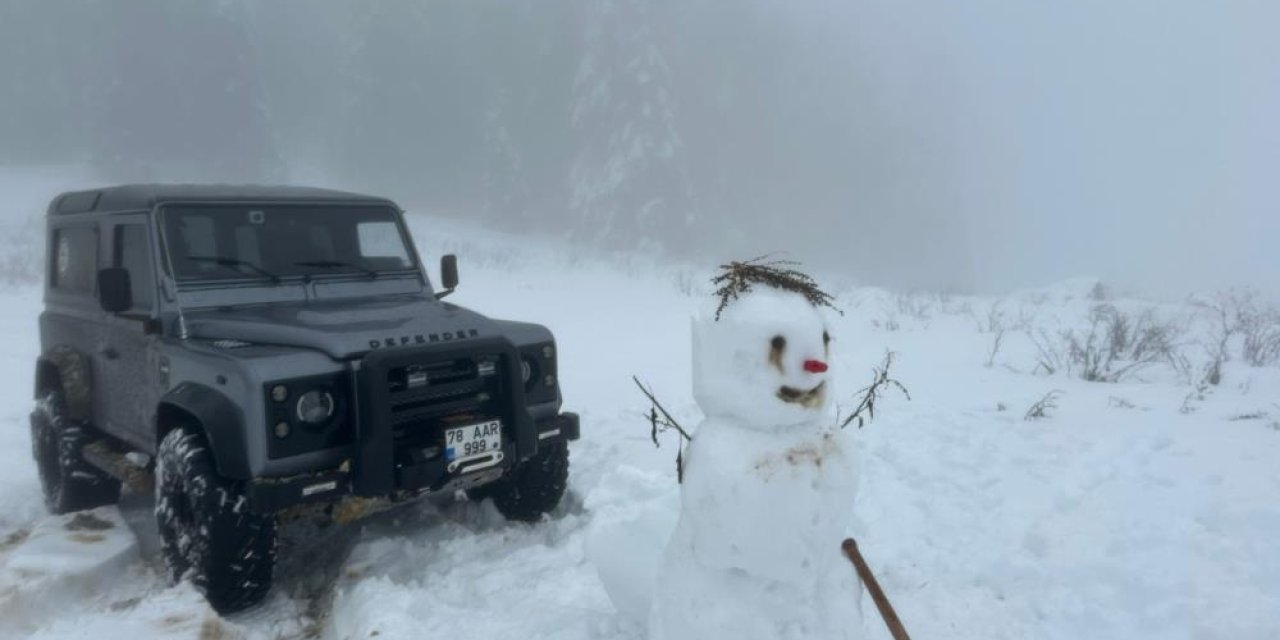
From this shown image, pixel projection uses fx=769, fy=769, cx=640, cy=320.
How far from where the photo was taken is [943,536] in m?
3.94

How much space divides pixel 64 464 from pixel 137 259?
1.58 metres

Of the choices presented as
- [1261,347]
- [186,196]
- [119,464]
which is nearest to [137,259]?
[186,196]

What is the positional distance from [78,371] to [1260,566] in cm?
678

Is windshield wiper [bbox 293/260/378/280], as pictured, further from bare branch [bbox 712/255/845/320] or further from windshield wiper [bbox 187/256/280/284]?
bare branch [bbox 712/255/845/320]

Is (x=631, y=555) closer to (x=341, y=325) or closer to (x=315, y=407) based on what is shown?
(x=315, y=407)

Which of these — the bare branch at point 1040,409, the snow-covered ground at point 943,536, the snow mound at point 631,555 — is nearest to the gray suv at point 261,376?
the snow-covered ground at point 943,536

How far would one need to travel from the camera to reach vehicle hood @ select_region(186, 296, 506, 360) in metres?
3.81

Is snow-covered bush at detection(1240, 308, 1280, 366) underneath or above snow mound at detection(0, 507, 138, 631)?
above

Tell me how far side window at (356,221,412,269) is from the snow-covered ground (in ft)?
5.42

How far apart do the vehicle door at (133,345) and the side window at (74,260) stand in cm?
35

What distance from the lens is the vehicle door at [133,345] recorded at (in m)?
4.38

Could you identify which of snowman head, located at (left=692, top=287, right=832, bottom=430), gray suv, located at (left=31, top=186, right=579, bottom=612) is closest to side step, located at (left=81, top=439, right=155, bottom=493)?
gray suv, located at (left=31, top=186, right=579, bottom=612)

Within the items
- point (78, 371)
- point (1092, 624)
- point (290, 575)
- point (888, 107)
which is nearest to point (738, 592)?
point (1092, 624)

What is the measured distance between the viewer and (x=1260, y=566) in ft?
11.1
